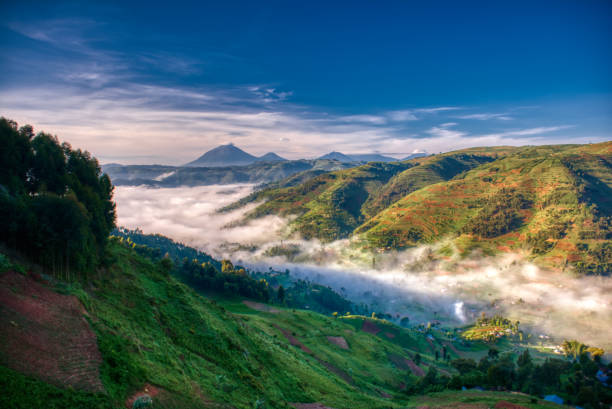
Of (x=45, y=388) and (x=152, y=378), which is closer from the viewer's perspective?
(x=45, y=388)

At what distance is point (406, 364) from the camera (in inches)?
4555

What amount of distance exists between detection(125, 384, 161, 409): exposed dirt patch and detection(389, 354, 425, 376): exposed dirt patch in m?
108

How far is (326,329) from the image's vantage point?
4432 inches

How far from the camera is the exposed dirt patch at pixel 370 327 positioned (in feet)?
557

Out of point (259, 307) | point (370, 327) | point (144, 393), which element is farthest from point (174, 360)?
point (370, 327)

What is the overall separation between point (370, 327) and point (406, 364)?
6059 centimetres

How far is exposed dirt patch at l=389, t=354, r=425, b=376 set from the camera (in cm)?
11135

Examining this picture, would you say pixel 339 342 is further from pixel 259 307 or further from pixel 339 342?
pixel 259 307

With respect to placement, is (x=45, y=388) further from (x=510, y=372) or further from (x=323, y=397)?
(x=510, y=372)

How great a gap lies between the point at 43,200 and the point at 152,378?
22.6m

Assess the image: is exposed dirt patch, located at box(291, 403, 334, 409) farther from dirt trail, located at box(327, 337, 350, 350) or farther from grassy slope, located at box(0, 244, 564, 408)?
dirt trail, located at box(327, 337, 350, 350)

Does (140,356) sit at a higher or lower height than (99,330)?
lower

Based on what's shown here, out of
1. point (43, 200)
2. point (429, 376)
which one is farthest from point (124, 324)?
point (429, 376)

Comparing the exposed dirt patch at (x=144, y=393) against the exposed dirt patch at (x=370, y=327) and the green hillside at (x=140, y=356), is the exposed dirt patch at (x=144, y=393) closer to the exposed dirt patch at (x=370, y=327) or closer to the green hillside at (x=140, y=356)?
the green hillside at (x=140, y=356)
